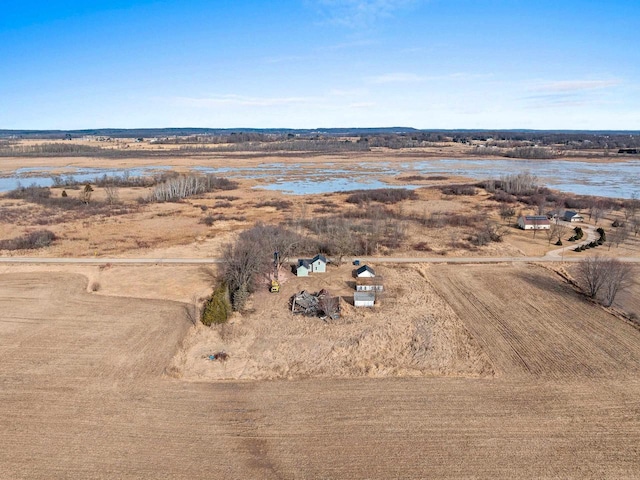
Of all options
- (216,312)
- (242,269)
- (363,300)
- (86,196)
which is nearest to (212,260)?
(242,269)

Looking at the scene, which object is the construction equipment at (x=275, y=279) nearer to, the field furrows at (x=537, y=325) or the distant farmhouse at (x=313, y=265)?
the distant farmhouse at (x=313, y=265)

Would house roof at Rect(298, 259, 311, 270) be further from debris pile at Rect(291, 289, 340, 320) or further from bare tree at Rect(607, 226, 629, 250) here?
bare tree at Rect(607, 226, 629, 250)

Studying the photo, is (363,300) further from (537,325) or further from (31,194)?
(31,194)

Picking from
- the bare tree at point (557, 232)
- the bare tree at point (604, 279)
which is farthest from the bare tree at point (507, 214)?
the bare tree at point (604, 279)

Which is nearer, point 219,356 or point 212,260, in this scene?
point 219,356

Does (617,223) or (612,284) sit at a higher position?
(617,223)

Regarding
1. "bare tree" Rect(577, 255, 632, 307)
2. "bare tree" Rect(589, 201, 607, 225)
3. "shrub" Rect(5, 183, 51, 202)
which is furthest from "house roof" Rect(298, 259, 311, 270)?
"shrub" Rect(5, 183, 51, 202)
